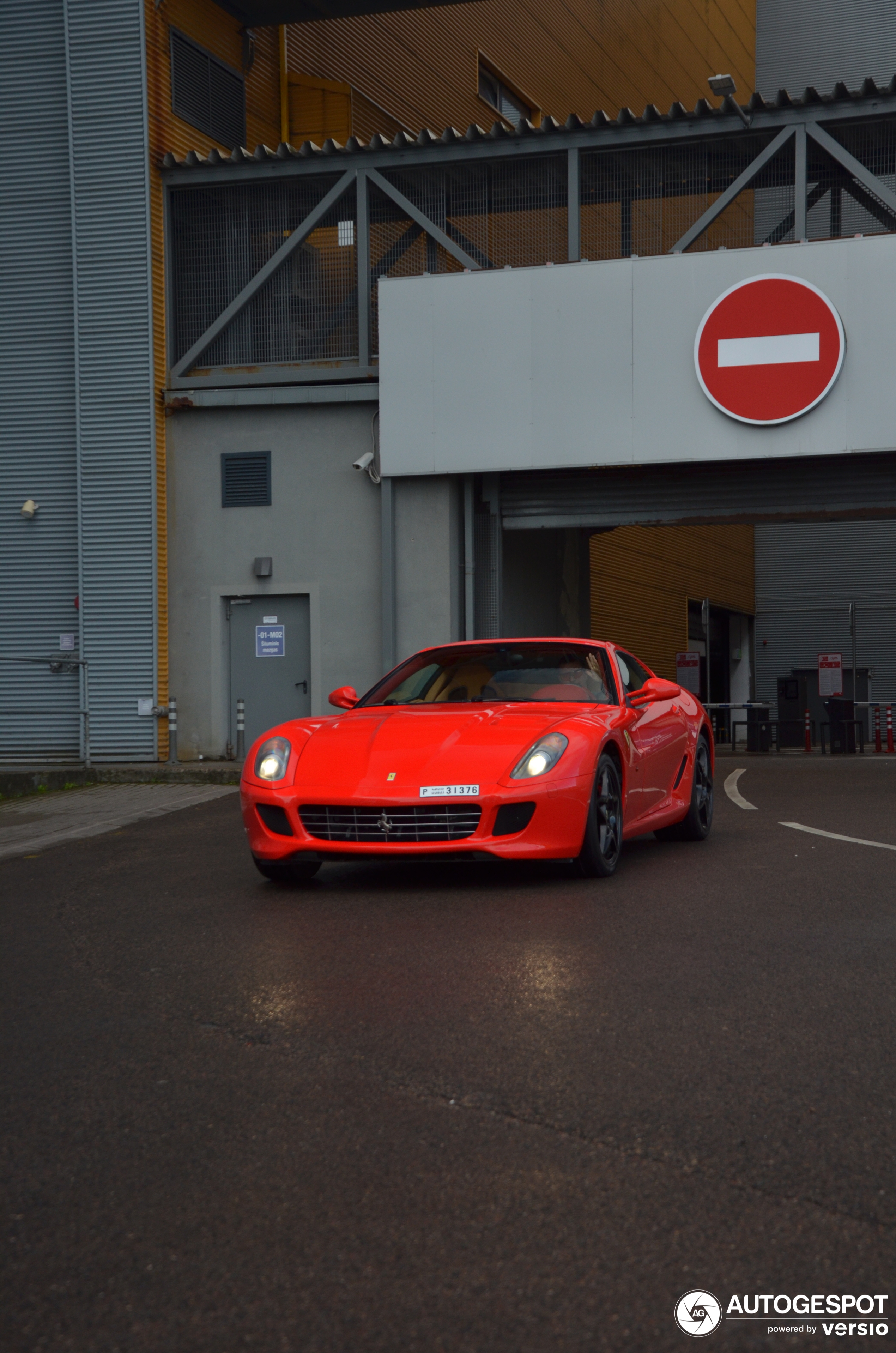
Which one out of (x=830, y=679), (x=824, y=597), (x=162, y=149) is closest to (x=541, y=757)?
(x=162, y=149)

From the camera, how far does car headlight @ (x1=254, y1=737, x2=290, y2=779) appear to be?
7.07m

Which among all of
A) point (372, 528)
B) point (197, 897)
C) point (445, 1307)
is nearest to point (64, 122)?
point (372, 528)

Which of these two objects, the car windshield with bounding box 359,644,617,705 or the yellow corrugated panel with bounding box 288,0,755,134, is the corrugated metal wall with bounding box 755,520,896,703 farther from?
the car windshield with bounding box 359,644,617,705

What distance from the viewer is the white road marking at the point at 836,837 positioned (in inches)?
335

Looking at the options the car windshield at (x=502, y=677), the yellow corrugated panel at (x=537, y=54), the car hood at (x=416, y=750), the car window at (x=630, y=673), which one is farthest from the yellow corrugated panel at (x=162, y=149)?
the car hood at (x=416, y=750)

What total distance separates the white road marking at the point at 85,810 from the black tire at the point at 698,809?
432 cm

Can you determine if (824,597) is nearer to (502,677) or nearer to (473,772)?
(502,677)

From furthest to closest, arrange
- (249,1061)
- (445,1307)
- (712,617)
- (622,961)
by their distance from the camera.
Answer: (712,617)
(622,961)
(249,1061)
(445,1307)

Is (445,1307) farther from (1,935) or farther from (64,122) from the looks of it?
(64,122)

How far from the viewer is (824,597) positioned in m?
38.6

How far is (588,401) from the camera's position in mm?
17828

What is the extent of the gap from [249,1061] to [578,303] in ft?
50.0

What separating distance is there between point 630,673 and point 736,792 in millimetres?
5349

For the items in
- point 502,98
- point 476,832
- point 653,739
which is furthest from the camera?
point 502,98
